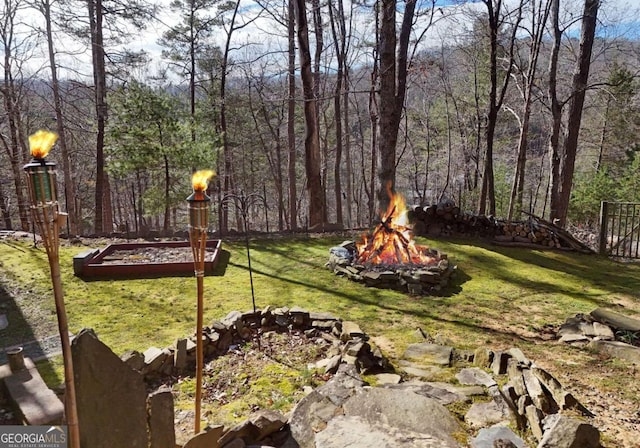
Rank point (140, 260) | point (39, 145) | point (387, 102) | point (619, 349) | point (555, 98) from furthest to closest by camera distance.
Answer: point (555, 98)
point (387, 102)
point (140, 260)
point (619, 349)
point (39, 145)

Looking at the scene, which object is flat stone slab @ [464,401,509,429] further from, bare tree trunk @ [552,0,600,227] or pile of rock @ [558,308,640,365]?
bare tree trunk @ [552,0,600,227]

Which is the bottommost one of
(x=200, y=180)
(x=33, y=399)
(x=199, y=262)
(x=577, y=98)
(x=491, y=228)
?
(x=33, y=399)

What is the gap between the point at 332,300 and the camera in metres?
5.58

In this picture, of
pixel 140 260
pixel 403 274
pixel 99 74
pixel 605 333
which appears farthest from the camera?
pixel 99 74

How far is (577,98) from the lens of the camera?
9867 millimetres

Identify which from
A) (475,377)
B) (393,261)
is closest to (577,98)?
(393,261)

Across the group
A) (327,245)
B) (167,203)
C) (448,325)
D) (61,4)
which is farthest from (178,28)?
(448,325)

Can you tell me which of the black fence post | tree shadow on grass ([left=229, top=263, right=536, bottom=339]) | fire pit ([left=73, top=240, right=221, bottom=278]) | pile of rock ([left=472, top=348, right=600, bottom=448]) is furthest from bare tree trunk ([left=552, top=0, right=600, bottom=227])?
fire pit ([left=73, top=240, right=221, bottom=278])

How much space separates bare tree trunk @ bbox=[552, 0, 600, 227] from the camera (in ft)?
30.7

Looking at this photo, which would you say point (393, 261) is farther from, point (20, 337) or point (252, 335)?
point (20, 337)

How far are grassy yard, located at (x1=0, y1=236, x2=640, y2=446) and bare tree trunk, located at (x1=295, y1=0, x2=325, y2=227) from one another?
112 inches

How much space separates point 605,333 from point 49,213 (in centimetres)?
517

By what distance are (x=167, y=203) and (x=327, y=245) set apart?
17.5 ft

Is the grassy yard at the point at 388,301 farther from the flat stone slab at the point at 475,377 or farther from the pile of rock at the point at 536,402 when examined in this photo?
the flat stone slab at the point at 475,377
